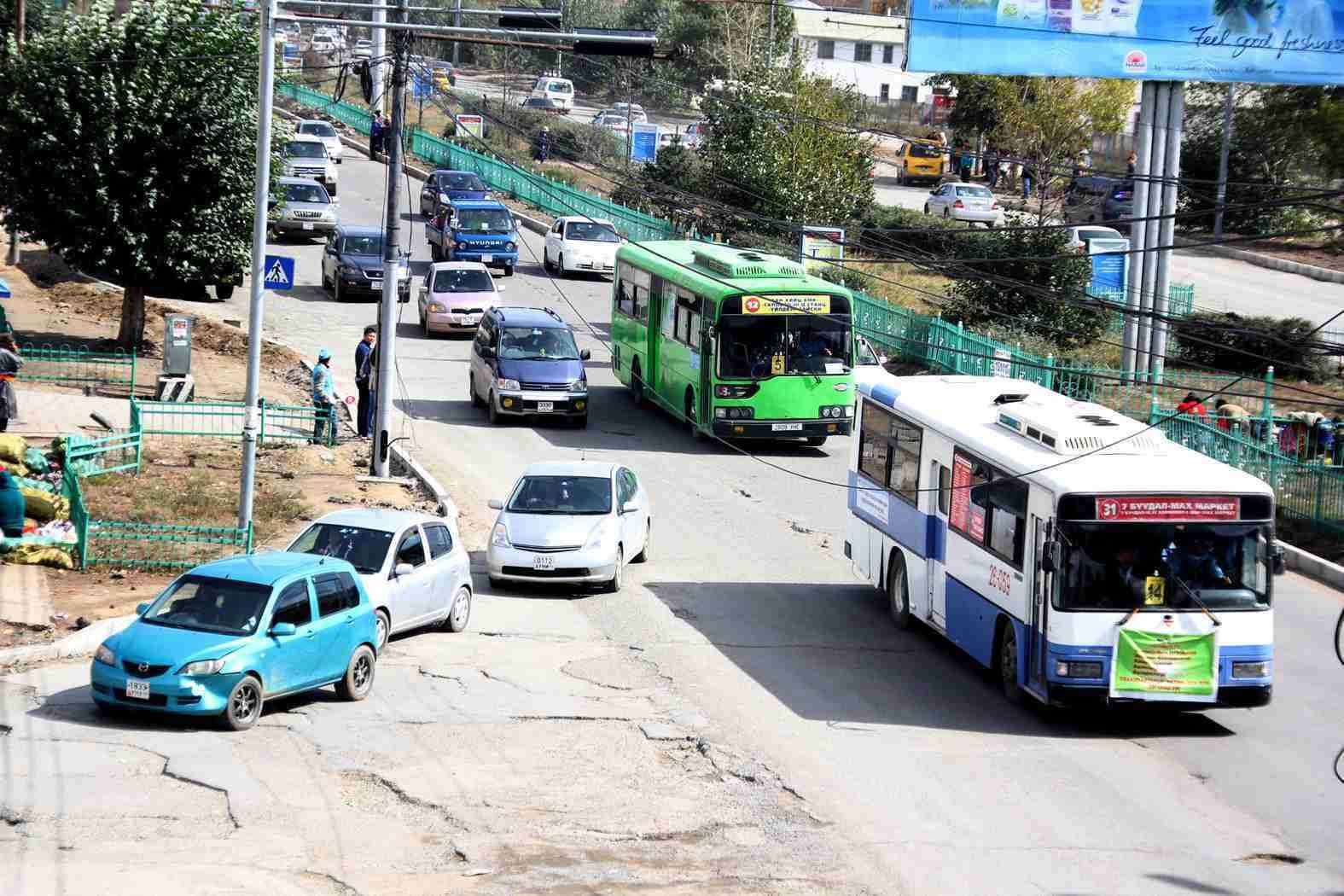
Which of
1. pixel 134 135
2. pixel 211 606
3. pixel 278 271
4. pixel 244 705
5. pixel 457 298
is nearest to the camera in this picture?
pixel 244 705

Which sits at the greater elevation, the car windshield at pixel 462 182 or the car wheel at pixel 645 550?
the car windshield at pixel 462 182

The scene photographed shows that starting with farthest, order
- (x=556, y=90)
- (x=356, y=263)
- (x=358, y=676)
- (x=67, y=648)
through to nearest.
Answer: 1. (x=556, y=90)
2. (x=356, y=263)
3. (x=67, y=648)
4. (x=358, y=676)

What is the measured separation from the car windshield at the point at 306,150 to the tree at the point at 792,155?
47.2 ft

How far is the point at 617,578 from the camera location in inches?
→ 828

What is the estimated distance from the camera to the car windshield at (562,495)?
21.4 meters

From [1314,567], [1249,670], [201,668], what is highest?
[1249,670]

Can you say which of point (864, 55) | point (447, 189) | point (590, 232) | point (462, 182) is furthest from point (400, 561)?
point (864, 55)

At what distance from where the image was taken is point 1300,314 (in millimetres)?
44250

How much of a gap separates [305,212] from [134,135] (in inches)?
645

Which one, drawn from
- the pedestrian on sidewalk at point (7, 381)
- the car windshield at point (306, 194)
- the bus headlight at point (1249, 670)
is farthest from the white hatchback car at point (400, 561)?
the car windshield at point (306, 194)

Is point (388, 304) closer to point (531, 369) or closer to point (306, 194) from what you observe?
point (531, 369)

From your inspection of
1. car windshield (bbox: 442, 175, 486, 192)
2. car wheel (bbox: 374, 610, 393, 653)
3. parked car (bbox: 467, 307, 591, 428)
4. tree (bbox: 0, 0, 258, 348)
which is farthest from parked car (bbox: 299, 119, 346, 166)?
car wheel (bbox: 374, 610, 393, 653)

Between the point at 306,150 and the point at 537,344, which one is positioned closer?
the point at 537,344

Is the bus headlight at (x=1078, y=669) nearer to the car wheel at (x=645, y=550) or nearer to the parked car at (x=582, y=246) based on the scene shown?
the car wheel at (x=645, y=550)
